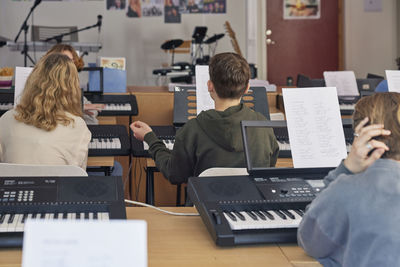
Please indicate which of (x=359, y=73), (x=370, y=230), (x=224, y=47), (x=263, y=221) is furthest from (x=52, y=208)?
(x=224, y=47)

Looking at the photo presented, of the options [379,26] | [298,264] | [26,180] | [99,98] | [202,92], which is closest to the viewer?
[298,264]

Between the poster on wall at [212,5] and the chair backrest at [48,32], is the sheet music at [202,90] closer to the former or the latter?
the chair backrest at [48,32]

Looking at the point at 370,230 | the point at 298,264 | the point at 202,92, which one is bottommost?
the point at 298,264

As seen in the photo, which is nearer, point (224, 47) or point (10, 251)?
point (10, 251)

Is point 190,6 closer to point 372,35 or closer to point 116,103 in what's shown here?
point 372,35

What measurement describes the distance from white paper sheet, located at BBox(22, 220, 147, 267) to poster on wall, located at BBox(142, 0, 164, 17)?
917cm

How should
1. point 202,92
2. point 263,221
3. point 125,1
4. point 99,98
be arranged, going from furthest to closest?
point 125,1 < point 99,98 < point 202,92 < point 263,221

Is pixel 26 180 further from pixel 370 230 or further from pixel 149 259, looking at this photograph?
pixel 370 230

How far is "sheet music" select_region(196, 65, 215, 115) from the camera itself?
3248mm

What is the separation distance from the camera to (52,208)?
1.60 m

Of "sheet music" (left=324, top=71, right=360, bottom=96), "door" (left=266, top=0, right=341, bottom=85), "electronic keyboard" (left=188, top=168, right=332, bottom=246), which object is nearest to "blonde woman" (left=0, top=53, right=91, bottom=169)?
"electronic keyboard" (left=188, top=168, right=332, bottom=246)

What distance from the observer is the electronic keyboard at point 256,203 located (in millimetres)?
1538

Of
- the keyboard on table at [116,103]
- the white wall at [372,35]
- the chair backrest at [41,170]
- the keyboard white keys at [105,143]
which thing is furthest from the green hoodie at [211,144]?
the white wall at [372,35]

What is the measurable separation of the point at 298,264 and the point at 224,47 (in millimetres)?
8594
